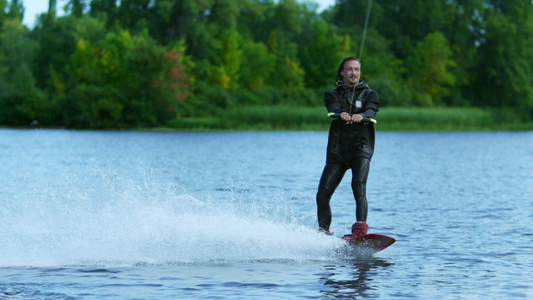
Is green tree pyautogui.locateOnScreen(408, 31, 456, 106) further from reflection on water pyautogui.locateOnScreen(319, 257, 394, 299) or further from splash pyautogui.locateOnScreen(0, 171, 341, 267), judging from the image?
reflection on water pyautogui.locateOnScreen(319, 257, 394, 299)

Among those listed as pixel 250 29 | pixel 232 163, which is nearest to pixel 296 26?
pixel 250 29

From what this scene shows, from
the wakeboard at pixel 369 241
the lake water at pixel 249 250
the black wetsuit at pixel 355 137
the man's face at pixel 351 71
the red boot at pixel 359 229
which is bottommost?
the lake water at pixel 249 250

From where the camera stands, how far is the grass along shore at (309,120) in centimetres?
6850

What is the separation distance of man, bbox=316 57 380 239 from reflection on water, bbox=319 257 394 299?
1.31 feet

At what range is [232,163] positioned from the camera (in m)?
31.7

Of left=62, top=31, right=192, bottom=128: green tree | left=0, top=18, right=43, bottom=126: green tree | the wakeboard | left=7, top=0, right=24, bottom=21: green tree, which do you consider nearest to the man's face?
the wakeboard

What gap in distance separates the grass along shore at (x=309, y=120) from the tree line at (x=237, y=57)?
313 cm

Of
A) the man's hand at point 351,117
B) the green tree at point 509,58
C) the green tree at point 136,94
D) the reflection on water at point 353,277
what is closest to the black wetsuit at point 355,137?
the man's hand at point 351,117

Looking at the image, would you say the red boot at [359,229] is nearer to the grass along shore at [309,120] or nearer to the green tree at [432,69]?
the grass along shore at [309,120]

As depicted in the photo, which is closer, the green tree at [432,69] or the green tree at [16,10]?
the green tree at [432,69]

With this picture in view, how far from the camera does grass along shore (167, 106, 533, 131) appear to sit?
68.5 metres

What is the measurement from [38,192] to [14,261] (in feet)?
28.6

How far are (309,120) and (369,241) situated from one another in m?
57.7

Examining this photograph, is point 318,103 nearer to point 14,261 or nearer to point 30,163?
point 30,163
